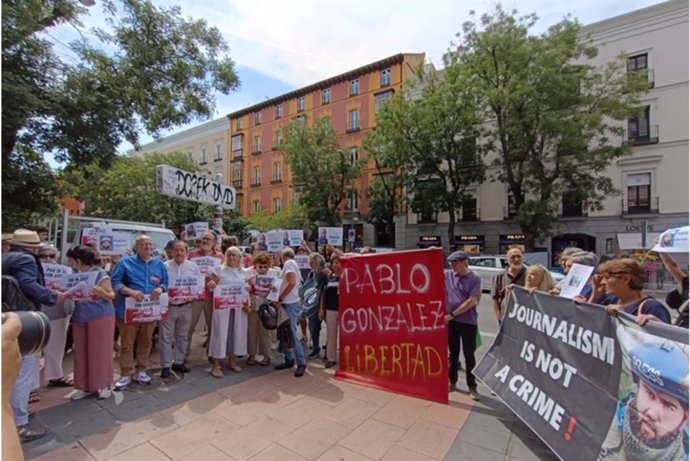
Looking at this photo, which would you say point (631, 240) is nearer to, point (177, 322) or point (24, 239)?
point (177, 322)

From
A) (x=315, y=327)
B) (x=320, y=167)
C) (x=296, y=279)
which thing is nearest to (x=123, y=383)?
(x=296, y=279)

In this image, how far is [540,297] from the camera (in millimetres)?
3672

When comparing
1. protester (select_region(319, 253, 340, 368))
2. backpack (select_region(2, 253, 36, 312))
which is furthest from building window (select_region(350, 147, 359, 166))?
backpack (select_region(2, 253, 36, 312))

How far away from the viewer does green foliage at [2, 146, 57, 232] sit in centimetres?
928

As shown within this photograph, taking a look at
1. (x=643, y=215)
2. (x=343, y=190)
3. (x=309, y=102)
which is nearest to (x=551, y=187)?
(x=643, y=215)

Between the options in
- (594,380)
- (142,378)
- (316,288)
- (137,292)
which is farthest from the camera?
(316,288)

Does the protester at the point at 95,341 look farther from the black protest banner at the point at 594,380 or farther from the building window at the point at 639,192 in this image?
the building window at the point at 639,192

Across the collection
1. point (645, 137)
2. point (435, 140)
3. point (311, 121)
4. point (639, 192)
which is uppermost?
point (311, 121)

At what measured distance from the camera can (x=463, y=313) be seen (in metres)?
4.44

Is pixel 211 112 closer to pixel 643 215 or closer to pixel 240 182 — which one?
pixel 643 215

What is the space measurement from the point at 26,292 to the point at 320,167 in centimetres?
2488

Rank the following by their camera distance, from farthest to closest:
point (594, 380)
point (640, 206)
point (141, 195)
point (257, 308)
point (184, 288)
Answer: point (141, 195) < point (640, 206) < point (257, 308) < point (184, 288) < point (594, 380)

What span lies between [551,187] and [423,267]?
57.6 ft

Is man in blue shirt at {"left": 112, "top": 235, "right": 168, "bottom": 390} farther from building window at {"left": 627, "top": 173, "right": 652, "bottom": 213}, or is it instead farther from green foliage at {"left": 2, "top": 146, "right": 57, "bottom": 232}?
building window at {"left": 627, "top": 173, "right": 652, "bottom": 213}
